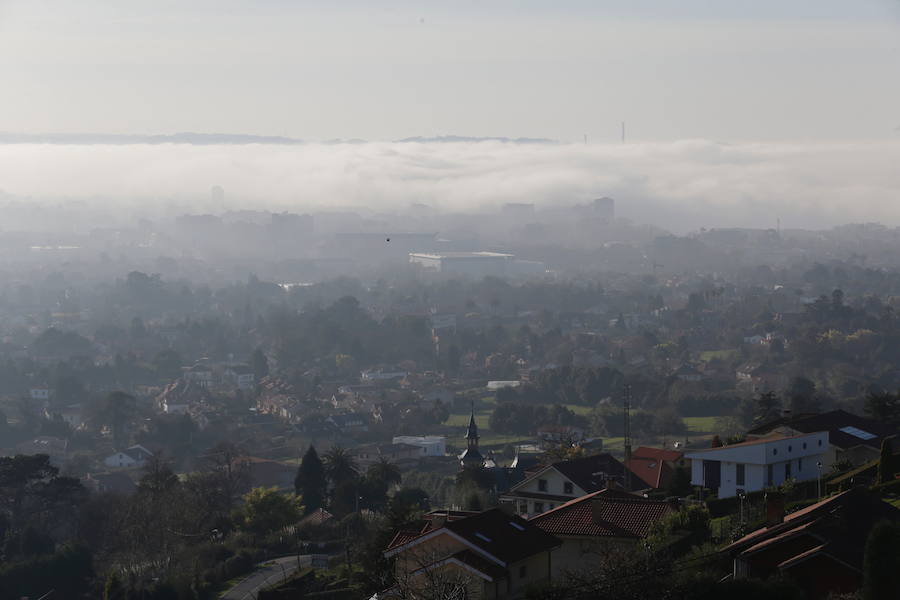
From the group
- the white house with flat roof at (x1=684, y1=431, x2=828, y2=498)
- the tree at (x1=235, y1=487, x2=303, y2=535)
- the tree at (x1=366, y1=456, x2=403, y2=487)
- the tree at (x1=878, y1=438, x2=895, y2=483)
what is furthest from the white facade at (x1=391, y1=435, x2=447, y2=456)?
the tree at (x1=878, y1=438, x2=895, y2=483)

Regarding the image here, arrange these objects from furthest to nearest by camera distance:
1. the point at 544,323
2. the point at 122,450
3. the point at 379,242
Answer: the point at 379,242, the point at 544,323, the point at 122,450

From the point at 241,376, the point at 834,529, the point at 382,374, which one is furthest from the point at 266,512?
the point at 382,374

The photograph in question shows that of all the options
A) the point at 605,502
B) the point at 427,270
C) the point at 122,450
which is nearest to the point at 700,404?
the point at 122,450

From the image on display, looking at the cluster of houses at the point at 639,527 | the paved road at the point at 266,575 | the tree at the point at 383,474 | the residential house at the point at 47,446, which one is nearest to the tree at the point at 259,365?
the residential house at the point at 47,446

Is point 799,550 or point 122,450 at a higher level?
point 799,550

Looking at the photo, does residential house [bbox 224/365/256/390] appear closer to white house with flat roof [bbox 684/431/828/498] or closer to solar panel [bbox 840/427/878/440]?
solar panel [bbox 840/427/878/440]

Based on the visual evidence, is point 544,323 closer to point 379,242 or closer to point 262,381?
point 262,381

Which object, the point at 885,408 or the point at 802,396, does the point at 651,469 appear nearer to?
the point at 885,408
